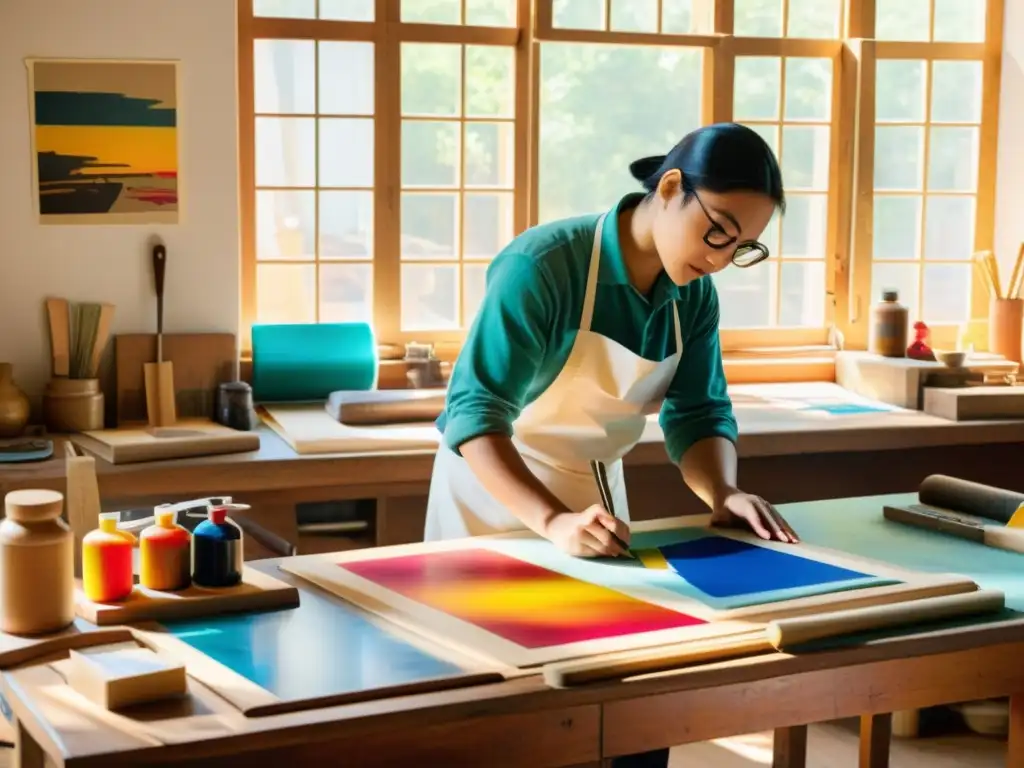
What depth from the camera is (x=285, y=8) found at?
4359 mm

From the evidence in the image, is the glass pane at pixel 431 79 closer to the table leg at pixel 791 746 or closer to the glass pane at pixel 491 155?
the glass pane at pixel 491 155

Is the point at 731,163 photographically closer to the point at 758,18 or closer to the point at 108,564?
the point at 108,564

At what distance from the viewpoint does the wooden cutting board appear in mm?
4051

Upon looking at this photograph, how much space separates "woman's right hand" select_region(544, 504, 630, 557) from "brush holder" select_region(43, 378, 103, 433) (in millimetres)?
2008

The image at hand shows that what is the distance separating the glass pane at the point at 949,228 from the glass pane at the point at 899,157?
12 cm

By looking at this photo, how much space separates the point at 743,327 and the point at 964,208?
0.97m

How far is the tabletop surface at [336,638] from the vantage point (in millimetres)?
1731

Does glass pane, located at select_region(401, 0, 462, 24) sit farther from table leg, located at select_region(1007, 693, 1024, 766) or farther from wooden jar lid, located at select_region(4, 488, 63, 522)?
table leg, located at select_region(1007, 693, 1024, 766)

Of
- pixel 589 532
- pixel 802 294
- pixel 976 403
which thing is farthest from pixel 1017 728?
pixel 802 294

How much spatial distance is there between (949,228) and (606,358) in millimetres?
2898

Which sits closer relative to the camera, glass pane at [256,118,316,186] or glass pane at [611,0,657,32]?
glass pane at [256,118,316,186]

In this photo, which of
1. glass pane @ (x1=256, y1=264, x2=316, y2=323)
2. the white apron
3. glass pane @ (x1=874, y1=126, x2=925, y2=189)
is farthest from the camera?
glass pane @ (x1=874, y1=126, x2=925, y2=189)

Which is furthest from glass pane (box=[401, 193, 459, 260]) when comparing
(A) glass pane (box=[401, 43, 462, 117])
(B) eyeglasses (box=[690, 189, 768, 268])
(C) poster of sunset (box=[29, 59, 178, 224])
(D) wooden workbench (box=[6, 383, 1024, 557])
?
(B) eyeglasses (box=[690, 189, 768, 268])

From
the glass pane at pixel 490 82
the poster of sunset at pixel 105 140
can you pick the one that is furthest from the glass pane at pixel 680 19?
the poster of sunset at pixel 105 140
